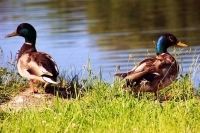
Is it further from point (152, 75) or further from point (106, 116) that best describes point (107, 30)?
point (106, 116)

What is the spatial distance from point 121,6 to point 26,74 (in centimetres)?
2578

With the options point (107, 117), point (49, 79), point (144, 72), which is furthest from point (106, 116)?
point (49, 79)

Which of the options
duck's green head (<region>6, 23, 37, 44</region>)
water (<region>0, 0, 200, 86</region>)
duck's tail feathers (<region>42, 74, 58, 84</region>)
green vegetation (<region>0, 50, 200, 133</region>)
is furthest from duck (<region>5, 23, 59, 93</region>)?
water (<region>0, 0, 200, 86</region>)

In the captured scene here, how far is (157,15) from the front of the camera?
2711 cm

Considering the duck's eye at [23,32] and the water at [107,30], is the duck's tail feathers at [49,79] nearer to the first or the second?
the duck's eye at [23,32]

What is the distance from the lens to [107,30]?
2339 cm

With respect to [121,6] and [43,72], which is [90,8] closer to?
[121,6]

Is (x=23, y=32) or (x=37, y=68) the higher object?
(x=23, y=32)

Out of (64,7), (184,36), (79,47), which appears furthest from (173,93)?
(64,7)

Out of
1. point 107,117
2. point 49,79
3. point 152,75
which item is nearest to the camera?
point 107,117

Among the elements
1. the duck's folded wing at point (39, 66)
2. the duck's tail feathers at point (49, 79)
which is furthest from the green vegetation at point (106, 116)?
the duck's folded wing at point (39, 66)

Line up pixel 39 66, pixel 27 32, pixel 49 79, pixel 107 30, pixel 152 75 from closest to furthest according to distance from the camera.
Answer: pixel 152 75 < pixel 49 79 < pixel 39 66 < pixel 27 32 < pixel 107 30

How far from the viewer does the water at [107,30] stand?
15.8 metres

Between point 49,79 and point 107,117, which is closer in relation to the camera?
point 107,117
